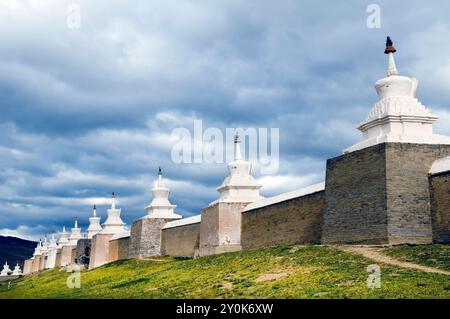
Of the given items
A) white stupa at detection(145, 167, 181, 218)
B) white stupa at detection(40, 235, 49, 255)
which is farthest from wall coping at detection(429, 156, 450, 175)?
white stupa at detection(40, 235, 49, 255)

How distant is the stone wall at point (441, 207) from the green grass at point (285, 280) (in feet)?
9.39

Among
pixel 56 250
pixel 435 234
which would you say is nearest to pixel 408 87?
pixel 435 234

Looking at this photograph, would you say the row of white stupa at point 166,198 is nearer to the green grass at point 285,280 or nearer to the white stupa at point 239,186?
the white stupa at point 239,186

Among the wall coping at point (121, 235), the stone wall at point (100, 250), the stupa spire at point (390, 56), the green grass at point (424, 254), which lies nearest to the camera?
the green grass at point (424, 254)

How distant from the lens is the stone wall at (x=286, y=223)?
76.2 feet

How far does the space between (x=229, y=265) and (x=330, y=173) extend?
5236 millimetres

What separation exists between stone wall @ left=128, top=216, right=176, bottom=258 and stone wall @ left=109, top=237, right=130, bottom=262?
3466mm

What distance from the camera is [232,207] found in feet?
99.6

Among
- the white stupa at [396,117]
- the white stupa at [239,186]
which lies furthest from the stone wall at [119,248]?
the white stupa at [396,117]

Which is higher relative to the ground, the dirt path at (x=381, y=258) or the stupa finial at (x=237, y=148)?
the stupa finial at (x=237, y=148)

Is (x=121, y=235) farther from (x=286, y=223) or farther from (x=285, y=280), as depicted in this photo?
(x=285, y=280)

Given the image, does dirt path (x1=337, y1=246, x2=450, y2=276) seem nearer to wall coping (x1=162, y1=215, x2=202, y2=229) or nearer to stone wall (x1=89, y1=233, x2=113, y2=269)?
wall coping (x1=162, y1=215, x2=202, y2=229)

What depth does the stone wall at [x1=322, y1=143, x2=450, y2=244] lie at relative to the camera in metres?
18.8
